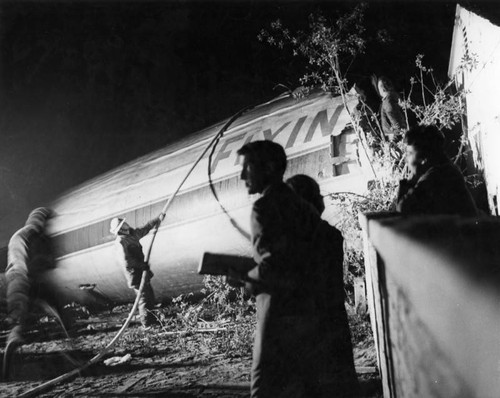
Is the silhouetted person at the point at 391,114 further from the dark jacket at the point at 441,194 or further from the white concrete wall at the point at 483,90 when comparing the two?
the dark jacket at the point at 441,194

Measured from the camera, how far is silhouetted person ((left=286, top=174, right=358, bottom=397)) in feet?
6.91

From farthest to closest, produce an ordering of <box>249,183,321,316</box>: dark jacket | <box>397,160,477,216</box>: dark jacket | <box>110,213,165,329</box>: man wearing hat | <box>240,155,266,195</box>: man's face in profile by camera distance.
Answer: <box>110,213,165,329</box>: man wearing hat → <box>397,160,477,216</box>: dark jacket → <box>240,155,266,195</box>: man's face in profile → <box>249,183,321,316</box>: dark jacket

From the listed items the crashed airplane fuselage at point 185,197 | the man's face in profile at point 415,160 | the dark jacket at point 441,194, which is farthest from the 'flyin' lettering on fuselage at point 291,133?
the dark jacket at point 441,194

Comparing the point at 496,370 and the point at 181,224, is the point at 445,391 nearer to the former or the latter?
the point at 496,370

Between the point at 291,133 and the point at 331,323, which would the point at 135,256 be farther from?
the point at 331,323

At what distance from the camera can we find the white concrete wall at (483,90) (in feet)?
10.7

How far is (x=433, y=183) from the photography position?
2.60 metres

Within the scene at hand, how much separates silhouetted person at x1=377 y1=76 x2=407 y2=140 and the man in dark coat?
2436mm

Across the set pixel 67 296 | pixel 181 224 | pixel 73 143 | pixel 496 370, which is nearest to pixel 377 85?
pixel 181 224

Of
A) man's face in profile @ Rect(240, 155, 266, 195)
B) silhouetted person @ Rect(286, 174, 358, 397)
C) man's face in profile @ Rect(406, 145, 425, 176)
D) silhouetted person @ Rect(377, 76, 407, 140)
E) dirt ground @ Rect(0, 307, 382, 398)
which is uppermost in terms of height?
silhouetted person @ Rect(377, 76, 407, 140)

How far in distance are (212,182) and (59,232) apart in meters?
2.55

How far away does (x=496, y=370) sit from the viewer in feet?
6.21

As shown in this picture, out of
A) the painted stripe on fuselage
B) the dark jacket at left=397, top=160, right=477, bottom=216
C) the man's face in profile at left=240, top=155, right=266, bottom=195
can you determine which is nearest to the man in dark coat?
the man's face in profile at left=240, top=155, right=266, bottom=195

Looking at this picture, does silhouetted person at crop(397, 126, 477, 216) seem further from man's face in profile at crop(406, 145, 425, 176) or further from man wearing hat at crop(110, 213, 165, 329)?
man wearing hat at crop(110, 213, 165, 329)
